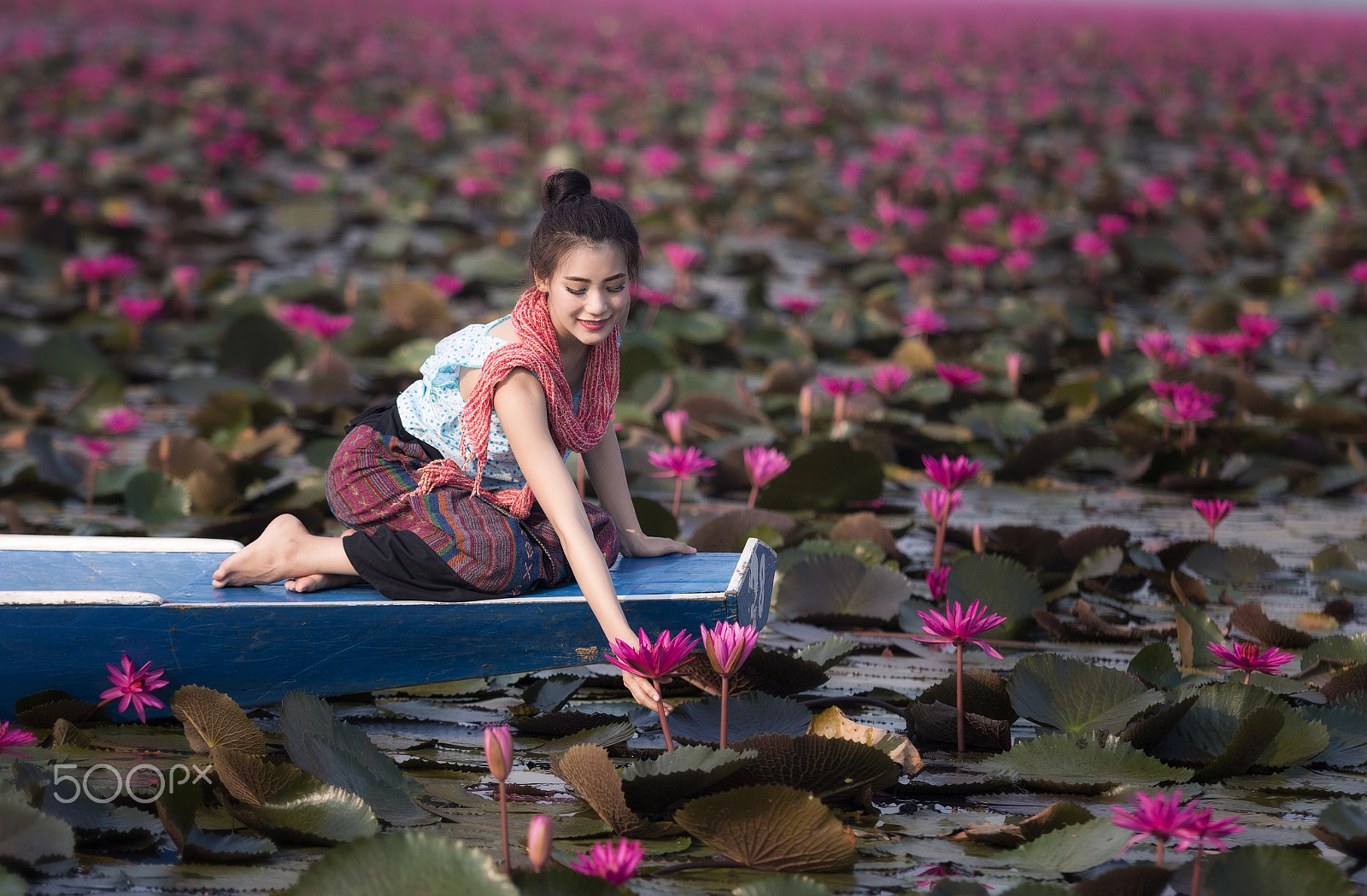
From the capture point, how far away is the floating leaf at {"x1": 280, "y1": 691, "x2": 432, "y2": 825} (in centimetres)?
179

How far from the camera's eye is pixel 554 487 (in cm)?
215

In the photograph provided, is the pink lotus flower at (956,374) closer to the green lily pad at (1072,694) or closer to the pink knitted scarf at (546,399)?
the pink knitted scarf at (546,399)

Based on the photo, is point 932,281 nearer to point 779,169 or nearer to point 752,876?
point 779,169

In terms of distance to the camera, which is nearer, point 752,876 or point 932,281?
point 752,876

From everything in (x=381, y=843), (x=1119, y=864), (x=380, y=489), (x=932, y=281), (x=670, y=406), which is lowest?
(x=1119, y=864)

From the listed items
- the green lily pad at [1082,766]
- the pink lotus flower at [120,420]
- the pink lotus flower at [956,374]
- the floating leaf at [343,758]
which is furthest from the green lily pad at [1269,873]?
the pink lotus flower at [120,420]

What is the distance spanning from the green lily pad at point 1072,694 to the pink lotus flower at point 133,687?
1.25 m

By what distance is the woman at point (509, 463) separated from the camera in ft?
7.09

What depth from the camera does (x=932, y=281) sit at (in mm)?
6152

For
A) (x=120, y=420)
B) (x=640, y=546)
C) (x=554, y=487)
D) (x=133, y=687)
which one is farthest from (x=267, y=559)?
(x=120, y=420)

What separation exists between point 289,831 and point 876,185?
7943 millimetres

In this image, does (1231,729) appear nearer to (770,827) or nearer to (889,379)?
(770,827)

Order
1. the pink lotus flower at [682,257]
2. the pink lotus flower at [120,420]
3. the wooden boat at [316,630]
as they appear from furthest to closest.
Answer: the pink lotus flower at [682,257] < the pink lotus flower at [120,420] < the wooden boat at [316,630]

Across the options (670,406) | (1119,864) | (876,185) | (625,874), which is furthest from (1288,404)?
(876,185)
